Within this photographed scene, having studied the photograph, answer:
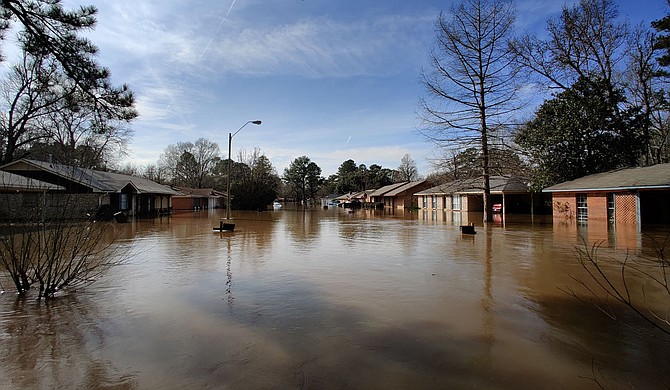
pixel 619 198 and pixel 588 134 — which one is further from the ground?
pixel 588 134

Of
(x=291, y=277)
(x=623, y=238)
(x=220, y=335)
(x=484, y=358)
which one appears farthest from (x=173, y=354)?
(x=623, y=238)

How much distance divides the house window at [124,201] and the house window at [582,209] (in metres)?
33.6

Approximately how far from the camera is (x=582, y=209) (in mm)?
22828

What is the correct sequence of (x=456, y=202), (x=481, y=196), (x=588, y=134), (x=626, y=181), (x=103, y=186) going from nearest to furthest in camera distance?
(x=626, y=181) → (x=588, y=134) → (x=103, y=186) → (x=481, y=196) → (x=456, y=202)

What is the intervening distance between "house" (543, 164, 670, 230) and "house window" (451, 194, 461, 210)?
14.0m

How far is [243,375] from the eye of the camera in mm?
3805

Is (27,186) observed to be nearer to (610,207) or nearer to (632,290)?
(632,290)

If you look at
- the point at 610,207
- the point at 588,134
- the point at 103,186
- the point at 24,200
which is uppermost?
the point at 588,134

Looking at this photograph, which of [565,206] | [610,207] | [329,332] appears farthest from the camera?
[565,206]

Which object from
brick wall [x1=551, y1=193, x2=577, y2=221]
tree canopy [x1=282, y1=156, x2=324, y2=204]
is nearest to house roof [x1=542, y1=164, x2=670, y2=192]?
brick wall [x1=551, y1=193, x2=577, y2=221]

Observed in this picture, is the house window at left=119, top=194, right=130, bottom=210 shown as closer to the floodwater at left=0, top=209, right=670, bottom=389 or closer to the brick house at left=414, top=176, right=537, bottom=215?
the floodwater at left=0, top=209, right=670, bottom=389

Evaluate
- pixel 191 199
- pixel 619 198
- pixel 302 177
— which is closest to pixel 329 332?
pixel 619 198

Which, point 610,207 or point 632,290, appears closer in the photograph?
point 632,290

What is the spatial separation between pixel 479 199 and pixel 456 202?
9.26 feet
